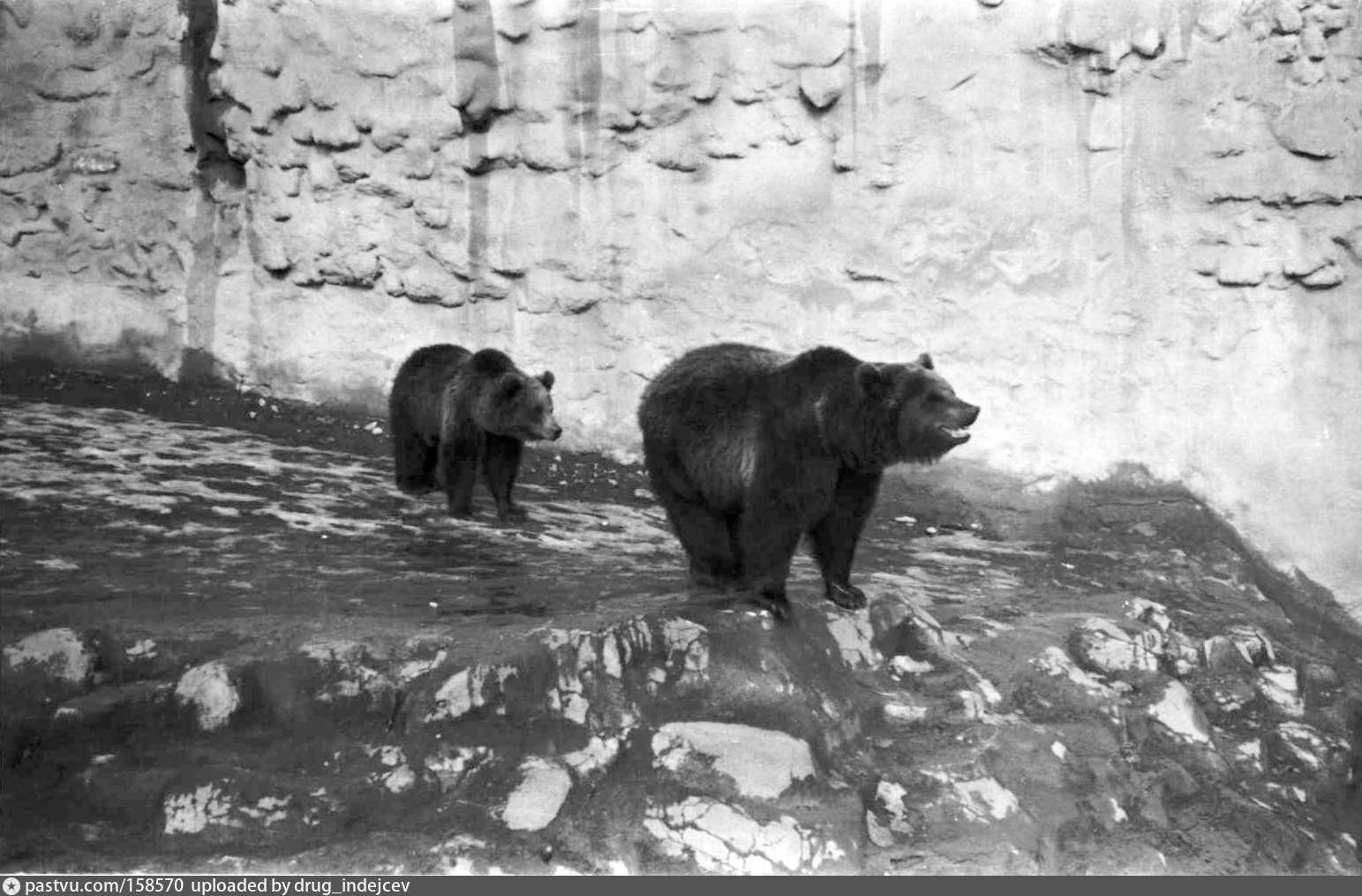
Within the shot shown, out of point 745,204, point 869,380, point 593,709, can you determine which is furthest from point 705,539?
point 745,204

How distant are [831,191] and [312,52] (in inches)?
186

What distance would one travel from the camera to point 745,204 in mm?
12172

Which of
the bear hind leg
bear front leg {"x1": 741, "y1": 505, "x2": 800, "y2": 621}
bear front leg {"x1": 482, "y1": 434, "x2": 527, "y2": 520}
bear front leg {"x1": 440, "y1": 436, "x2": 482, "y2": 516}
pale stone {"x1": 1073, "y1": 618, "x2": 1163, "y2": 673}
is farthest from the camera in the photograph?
bear front leg {"x1": 482, "y1": 434, "x2": 527, "y2": 520}

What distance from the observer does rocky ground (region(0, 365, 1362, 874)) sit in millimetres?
5996

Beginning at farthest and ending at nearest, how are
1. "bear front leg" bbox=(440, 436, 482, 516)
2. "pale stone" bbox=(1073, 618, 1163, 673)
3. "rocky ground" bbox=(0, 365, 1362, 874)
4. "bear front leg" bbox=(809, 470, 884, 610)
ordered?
"bear front leg" bbox=(440, 436, 482, 516), "pale stone" bbox=(1073, 618, 1163, 673), "bear front leg" bbox=(809, 470, 884, 610), "rocky ground" bbox=(0, 365, 1362, 874)

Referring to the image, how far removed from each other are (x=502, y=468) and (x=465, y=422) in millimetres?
421

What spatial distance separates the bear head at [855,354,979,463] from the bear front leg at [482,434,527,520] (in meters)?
3.72

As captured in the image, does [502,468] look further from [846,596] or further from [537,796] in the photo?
[537,796]

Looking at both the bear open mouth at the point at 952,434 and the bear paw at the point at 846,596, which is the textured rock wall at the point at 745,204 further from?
the bear open mouth at the point at 952,434

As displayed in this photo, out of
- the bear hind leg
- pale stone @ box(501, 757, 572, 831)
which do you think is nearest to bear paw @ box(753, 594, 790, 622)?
the bear hind leg

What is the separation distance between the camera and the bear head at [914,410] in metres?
7.21


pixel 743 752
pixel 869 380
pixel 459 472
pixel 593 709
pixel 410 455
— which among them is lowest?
pixel 743 752

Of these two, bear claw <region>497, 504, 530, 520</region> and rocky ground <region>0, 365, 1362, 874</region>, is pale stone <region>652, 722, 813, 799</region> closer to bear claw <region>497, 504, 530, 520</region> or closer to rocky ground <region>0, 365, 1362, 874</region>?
A: rocky ground <region>0, 365, 1362, 874</region>

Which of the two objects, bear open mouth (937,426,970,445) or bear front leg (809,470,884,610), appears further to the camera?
bear front leg (809,470,884,610)
